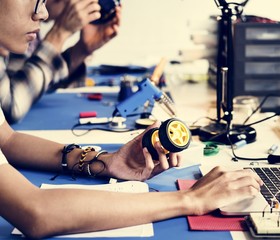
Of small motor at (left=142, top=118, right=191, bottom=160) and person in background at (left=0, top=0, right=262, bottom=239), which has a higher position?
small motor at (left=142, top=118, right=191, bottom=160)

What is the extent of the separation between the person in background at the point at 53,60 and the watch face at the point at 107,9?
0.06 ft

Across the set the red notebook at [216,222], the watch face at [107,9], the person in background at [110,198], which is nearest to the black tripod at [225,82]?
the person in background at [110,198]

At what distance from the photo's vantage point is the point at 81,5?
2037 millimetres

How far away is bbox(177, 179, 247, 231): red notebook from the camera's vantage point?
0.97 m

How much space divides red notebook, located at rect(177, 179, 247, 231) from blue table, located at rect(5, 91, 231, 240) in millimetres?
11

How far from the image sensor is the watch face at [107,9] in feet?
7.29

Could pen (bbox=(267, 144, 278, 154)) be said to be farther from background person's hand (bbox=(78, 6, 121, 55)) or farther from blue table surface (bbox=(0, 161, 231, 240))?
background person's hand (bbox=(78, 6, 121, 55))

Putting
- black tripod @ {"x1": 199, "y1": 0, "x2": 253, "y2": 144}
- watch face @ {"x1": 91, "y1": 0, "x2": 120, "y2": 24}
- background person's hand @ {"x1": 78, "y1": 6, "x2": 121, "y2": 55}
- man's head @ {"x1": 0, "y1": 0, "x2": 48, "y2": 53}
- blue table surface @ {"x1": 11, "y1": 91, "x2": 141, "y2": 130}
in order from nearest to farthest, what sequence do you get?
man's head @ {"x1": 0, "y1": 0, "x2": 48, "y2": 53} → black tripod @ {"x1": 199, "y1": 0, "x2": 253, "y2": 144} → blue table surface @ {"x1": 11, "y1": 91, "x2": 141, "y2": 130} → watch face @ {"x1": 91, "y1": 0, "x2": 120, "y2": 24} → background person's hand @ {"x1": 78, "y1": 6, "x2": 121, "y2": 55}

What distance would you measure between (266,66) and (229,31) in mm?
469

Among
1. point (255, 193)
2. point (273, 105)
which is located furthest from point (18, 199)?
point (273, 105)

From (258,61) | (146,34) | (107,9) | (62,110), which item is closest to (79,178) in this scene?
(62,110)

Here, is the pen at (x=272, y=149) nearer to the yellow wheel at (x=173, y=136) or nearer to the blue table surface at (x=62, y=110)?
the yellow wheel at (x=173, y=136)

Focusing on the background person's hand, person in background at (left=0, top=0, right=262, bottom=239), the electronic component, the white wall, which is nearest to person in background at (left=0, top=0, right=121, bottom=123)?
the background person's hand

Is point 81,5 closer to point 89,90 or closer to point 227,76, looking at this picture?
point 89,90
